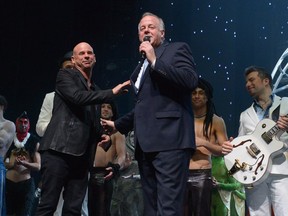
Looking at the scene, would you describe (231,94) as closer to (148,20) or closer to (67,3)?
(67,3)

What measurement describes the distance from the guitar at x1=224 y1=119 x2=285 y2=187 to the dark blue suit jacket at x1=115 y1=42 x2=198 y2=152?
1.22 meters

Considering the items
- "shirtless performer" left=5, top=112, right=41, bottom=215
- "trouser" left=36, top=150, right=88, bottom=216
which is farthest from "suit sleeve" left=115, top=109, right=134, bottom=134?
"shirtless performer" left=5, top=112, right=41, bottom=215

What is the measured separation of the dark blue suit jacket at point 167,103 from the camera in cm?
269

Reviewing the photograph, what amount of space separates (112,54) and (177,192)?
14.6ft

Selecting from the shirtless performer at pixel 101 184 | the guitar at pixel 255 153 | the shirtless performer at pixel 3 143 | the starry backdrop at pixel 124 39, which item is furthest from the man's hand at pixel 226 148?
the starry backdrop at pixel 124 39

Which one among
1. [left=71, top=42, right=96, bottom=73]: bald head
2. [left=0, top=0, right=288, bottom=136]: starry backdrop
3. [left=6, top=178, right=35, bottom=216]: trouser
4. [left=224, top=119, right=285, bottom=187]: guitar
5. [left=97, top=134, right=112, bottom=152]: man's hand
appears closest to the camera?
[left=97, top=134, right=112, bottom=152]: man's hand

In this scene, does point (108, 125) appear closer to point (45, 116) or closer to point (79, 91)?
point (79, 91)

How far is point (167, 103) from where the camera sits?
108 inches

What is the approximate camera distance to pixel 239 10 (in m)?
7.02

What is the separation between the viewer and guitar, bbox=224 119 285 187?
150 inches

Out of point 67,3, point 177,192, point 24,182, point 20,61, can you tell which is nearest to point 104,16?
point 67,3

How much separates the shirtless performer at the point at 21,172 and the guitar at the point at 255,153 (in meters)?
2.01

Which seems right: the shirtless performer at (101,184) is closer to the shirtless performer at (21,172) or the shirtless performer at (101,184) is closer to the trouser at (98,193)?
the trouser at (98,193)

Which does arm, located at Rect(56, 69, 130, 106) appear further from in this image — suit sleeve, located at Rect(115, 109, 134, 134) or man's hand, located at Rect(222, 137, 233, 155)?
Answer: man's hand, located at Rect(222, 137, 233, 155)
